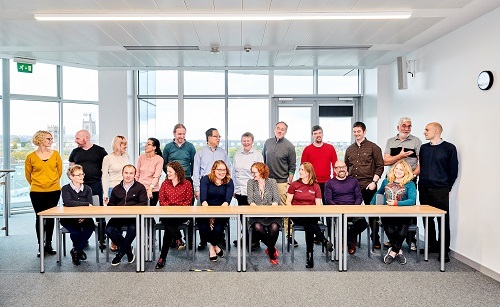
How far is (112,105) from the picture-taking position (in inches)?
302

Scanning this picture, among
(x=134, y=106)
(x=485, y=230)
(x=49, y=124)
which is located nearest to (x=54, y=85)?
(x=49, y=124)

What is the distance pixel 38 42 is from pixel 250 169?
3.40m

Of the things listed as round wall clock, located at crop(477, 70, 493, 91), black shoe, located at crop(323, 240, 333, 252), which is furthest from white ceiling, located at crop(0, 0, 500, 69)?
black shoe, located at crop(323, 240, 333, 252)

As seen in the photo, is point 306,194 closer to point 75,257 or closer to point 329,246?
point 329,246

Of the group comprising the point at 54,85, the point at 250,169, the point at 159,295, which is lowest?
the point at 159,295

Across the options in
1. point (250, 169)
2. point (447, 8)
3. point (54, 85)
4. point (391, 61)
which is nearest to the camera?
point (447, 8)

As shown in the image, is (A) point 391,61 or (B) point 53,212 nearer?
(B) point 53,212

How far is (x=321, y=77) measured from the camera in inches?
322

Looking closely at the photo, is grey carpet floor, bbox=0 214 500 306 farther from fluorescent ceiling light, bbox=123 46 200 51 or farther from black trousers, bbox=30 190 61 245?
fluorescent ceiling light, bbox=123 46 200 51

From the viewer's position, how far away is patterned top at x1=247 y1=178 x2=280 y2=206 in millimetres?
4727

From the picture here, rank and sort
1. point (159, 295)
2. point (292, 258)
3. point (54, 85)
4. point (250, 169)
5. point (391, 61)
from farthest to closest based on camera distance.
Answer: point (54, 85) < point (391, 61) < point (250, 169) < point (292, 258) < point (159, 295)

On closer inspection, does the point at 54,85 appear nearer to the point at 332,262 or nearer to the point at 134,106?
the point at 134,106

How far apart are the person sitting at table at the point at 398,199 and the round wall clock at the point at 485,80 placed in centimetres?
116

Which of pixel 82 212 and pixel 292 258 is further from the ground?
pixel 82 212
